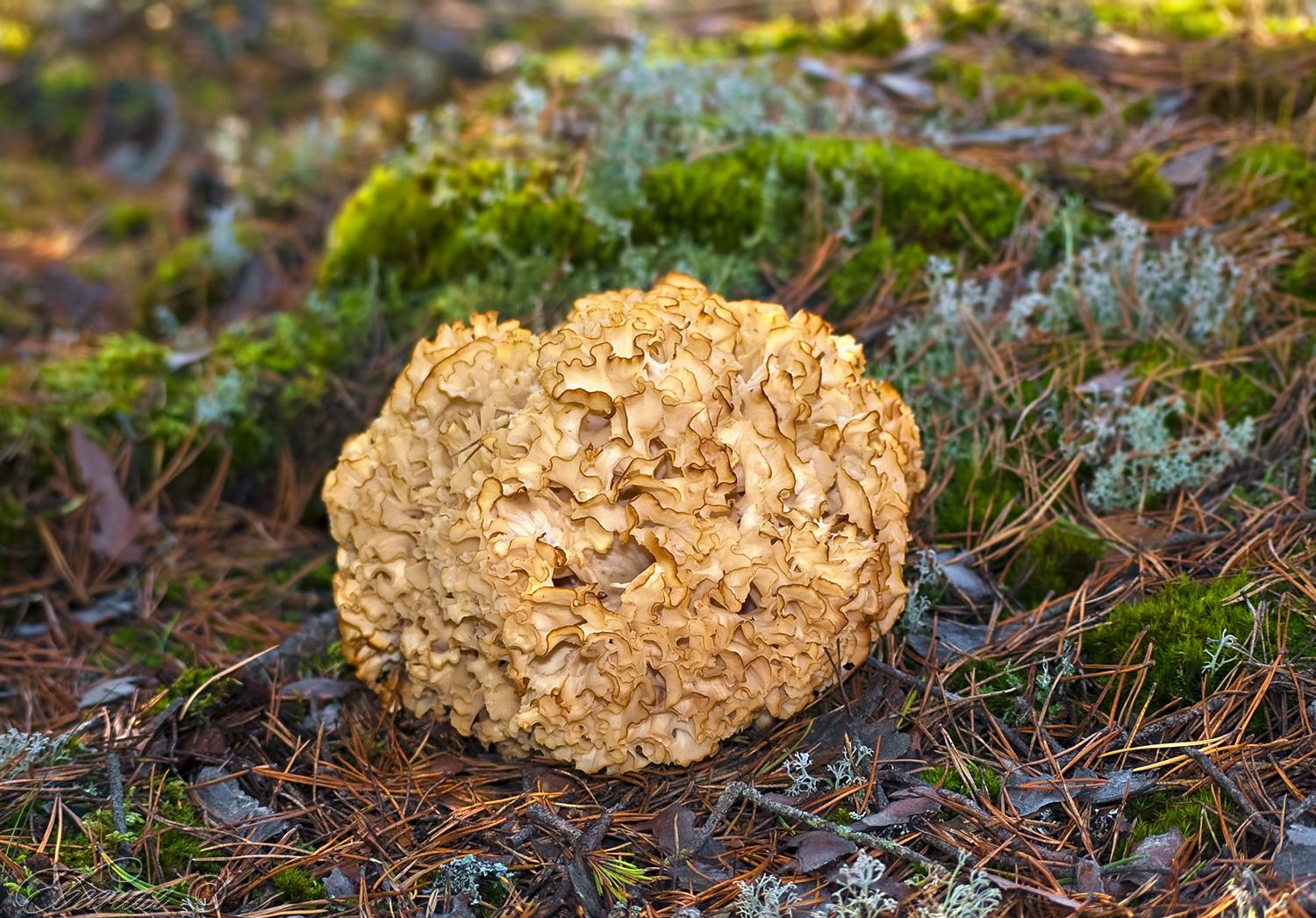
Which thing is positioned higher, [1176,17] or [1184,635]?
[1176,17]

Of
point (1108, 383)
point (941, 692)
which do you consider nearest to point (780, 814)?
point (941, 692)

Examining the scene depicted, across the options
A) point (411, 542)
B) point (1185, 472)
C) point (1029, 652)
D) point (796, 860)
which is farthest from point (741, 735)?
point (1185, 472)

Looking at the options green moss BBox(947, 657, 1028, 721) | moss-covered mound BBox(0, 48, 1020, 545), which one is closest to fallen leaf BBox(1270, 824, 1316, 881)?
green moss BBox(947, 657, 1028, 721)

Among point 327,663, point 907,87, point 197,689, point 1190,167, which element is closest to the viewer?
point 197,689

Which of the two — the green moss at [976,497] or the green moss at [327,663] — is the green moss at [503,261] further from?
the green moss at [327,663]

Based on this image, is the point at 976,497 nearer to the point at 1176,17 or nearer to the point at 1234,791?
the point at 1234,791

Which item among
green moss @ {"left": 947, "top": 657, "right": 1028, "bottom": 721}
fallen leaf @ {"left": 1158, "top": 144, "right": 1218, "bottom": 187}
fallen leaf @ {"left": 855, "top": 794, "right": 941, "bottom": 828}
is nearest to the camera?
fallen leaf @ {"left": 855, "top": 794, "right": 941, "bottom": 828}

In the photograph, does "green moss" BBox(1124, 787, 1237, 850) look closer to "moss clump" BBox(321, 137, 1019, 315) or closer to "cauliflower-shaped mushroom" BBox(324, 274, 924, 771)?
"cauliflower-shaped mushroom" BBox(324, 274, 924, 771)
